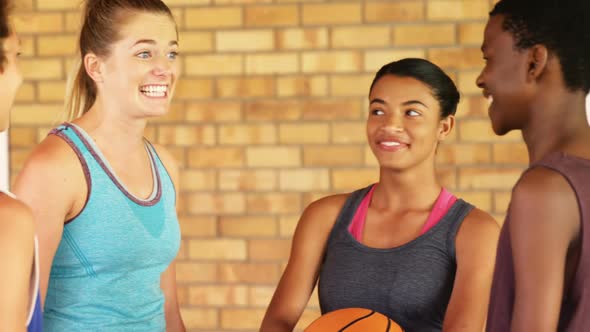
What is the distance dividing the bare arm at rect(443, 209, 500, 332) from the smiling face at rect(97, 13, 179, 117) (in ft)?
2.96

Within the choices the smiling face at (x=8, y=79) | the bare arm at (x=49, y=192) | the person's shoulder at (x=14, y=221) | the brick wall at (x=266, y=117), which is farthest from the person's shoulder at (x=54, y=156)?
the brick wall at (x=266, y=117)

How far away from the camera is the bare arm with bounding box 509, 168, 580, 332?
4.36ft

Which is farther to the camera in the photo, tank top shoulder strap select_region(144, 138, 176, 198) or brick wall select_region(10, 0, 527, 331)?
brick wall select_region(10, 0, 527, 331)

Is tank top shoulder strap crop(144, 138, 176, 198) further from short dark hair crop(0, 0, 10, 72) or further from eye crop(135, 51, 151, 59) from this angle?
short dark hair crop(0, 0, 10, 72)

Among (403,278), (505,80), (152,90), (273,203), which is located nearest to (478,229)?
(403,278)

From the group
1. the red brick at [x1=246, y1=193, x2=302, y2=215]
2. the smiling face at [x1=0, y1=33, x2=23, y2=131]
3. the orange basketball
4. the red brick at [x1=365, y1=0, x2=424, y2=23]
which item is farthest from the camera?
the red brick at [x1=246, y1=193, x2=302, y2=215]

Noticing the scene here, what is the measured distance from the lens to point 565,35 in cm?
147

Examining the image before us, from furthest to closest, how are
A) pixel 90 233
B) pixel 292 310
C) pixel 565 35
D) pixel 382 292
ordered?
pixel 292 310
pixel 382 292
pixel 90 233
pixel 565 35

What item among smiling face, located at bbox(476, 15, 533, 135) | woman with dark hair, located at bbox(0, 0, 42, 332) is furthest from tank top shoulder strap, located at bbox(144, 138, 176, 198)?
smiling face, located at bbox(476, 15, 533, 135)

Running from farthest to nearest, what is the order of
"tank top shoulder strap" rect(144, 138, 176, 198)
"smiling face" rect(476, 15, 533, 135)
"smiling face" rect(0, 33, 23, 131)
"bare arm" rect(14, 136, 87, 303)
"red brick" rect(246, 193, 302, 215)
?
"red brick" rect(246, 193, 302, 215) → "tank top shoulder strap" rect(144, 138, 176, 198) → "bare arm" rect(14, 136, 87, 303) → "smiling face" rect(476, 15, 533, 135) → "smiling face" rect(0, 33, 23, 131)

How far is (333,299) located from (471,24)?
1725 millimetres

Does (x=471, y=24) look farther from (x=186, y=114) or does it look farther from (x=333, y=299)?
(x=333, y=299)

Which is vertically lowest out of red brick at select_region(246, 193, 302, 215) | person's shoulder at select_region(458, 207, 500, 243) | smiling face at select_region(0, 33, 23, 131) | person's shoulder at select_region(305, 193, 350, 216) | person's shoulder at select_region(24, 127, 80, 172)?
red brick at select_region(246, 193, 302, 215)

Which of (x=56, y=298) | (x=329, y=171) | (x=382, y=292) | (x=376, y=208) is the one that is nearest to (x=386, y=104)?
(x=376, y=208)
